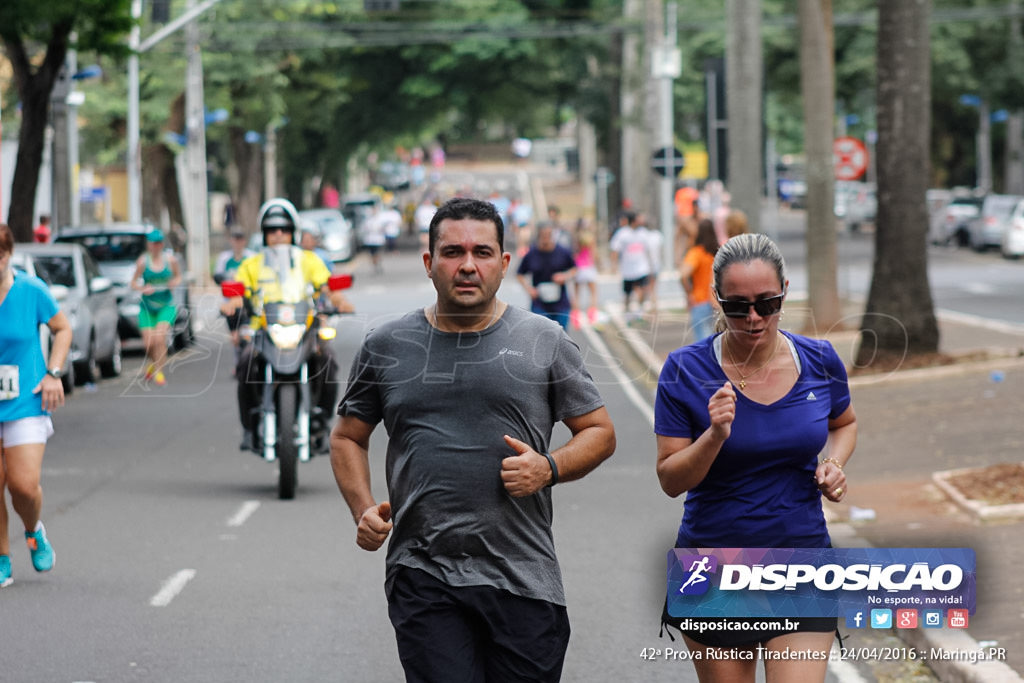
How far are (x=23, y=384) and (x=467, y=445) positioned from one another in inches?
188

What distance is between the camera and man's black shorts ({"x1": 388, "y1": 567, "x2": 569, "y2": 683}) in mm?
4723

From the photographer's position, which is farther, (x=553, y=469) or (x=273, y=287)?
(x=273, y=287)

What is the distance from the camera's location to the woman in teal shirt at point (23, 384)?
888 centimetres

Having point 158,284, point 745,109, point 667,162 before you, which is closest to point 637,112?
point 667,162

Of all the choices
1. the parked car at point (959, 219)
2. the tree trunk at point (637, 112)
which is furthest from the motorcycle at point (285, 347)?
the parked car at point (959, 219)

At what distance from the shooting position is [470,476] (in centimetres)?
473

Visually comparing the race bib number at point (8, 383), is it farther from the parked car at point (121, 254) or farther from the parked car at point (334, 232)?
the parked car at point (334, 232)

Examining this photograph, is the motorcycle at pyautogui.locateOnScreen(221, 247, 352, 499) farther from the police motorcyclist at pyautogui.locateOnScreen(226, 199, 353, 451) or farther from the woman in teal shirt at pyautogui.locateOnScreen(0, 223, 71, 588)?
the woman in teal shirt at pyautogui.locateOnScreen(0, 223, 71, 588)

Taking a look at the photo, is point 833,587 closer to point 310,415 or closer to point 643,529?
point 643,529

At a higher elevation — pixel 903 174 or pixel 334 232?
pixel 903 174

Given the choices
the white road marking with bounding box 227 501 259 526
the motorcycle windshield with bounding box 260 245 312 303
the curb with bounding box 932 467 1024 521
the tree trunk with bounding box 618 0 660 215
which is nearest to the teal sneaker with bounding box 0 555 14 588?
the white road marking with bounding box 227 501 259 526

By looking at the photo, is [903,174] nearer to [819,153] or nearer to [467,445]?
[819,153]

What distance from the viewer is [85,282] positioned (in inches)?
845

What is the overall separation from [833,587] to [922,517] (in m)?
6.33
